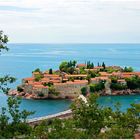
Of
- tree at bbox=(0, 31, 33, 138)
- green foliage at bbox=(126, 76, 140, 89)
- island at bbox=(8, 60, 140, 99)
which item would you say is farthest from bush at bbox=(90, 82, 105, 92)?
tree at bbox=(0, 31, 33, 138)

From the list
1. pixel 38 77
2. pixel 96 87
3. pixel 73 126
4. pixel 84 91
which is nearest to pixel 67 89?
pixel 84 91

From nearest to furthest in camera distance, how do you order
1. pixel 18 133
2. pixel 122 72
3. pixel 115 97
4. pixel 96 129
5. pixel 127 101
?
pixel 18 133
pixel 96 129
pixel 127 101
pixel 115 97
pixel 122 72

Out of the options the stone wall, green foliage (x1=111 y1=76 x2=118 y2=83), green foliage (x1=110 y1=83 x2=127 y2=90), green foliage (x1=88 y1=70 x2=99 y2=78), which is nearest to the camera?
the stone wall

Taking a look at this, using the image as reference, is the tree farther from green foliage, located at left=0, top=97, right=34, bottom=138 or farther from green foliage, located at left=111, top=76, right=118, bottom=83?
green foliage, located at left=111, top=76, right=118, bottom=83

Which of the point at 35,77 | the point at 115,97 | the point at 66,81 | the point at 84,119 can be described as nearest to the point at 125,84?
the point at 115,97

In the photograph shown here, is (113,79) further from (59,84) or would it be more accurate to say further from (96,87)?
(59,84)

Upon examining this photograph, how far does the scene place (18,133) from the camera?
5039 mm

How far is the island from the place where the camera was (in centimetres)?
2258

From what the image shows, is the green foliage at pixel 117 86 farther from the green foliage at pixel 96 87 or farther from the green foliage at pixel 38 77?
the green foliage at pixel 38 77

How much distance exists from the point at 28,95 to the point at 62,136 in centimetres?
1740

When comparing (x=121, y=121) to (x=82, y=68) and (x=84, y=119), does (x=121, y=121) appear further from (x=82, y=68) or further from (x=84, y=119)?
(x=82, y=68)

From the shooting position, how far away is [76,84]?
2297cm

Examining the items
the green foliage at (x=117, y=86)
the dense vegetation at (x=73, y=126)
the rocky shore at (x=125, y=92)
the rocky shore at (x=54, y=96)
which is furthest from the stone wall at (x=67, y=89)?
the dense vegetation at (x=73, y=126)

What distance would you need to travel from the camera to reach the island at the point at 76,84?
74.1 feet
